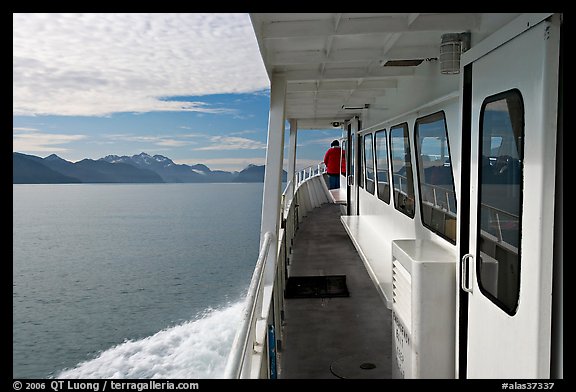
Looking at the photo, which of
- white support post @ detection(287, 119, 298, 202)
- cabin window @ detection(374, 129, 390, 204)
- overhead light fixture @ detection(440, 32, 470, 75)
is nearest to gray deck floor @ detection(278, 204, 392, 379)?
cabin window @ detection(374, 129, 390, 204)

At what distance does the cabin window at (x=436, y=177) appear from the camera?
330 centimetres

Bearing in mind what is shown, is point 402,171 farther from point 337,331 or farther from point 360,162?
point 360,162

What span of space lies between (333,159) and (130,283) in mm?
47191

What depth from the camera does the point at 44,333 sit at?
40.0 m

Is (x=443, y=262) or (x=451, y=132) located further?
(x=451, y=132)

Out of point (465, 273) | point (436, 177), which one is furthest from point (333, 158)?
point (465, 273)

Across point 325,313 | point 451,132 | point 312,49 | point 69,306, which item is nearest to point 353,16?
point 312,49

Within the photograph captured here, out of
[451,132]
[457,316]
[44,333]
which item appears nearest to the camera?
[457,316]

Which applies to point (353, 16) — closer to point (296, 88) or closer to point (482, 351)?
point (482, 351)

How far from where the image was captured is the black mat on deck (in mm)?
5785

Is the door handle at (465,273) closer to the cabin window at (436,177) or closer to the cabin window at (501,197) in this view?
the cabin window at (501,197)

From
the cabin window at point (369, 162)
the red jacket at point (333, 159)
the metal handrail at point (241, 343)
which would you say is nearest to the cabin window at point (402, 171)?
the cabin window at point (369, 162)

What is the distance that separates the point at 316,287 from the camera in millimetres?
6086
